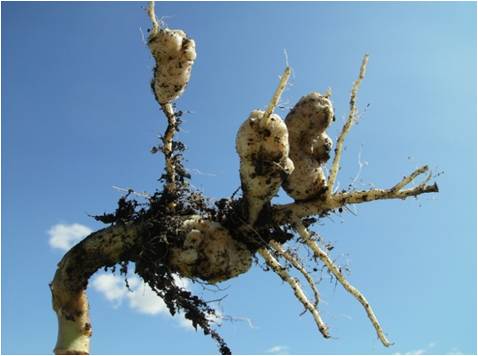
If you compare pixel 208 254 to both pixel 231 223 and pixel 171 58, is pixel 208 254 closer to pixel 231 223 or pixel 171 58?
pixel 231 223

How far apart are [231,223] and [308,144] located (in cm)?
101

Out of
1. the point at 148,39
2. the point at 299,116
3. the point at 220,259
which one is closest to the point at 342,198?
the point at 299,116

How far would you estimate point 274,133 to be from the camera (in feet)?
14.3

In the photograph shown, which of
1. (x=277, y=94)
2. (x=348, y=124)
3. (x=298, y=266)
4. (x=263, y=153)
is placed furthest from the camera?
(x=298, y=266)

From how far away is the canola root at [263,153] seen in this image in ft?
14.3

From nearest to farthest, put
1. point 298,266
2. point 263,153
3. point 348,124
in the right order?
point 263,153 → point 348,124 → point 298,266

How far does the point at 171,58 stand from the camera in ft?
17.2

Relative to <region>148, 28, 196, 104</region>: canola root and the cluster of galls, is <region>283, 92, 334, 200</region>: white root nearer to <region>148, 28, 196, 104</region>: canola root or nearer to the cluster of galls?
the cluster of galls

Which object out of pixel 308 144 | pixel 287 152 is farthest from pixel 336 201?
pixel 287 152

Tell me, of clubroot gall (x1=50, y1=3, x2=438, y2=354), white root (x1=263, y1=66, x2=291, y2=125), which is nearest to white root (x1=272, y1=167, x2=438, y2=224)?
clubroot gall (x1=50, y1=3, x2=438, y2=354)

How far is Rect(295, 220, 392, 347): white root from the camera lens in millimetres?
4680

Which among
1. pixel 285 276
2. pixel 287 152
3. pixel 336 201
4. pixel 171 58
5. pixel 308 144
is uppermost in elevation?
pixel 171 58

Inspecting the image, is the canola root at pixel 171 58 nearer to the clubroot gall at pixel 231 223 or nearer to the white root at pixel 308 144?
the clubroot gall at pixel 231 223

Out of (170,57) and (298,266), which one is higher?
(170,57)
